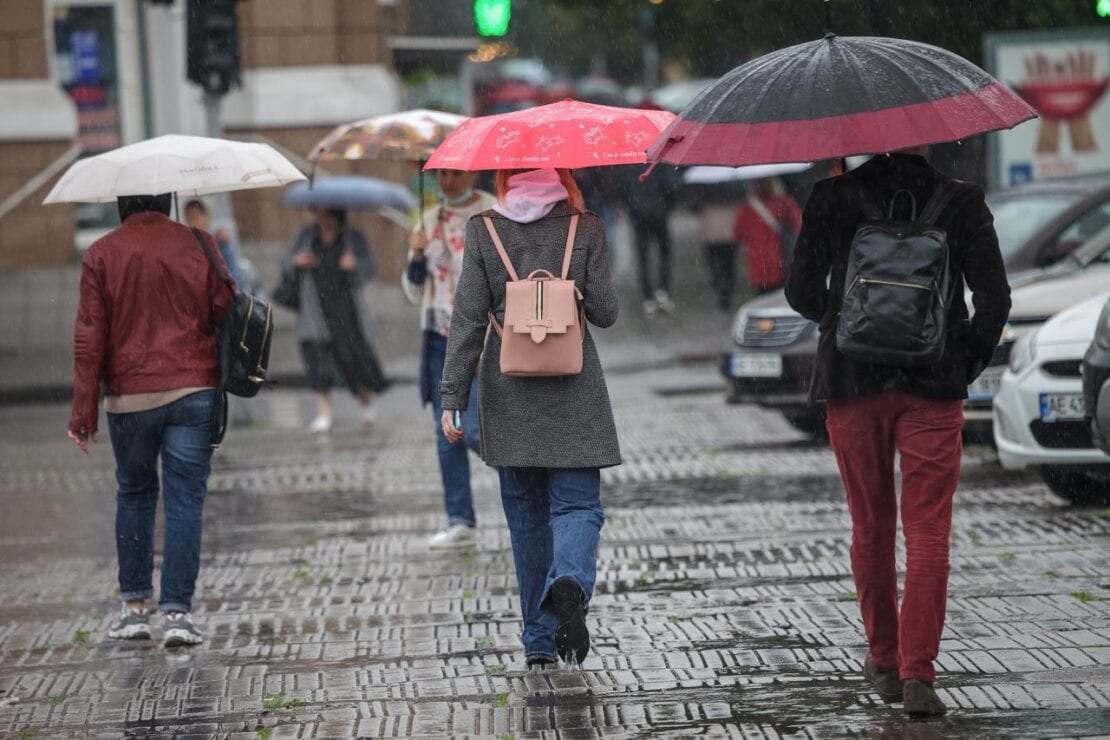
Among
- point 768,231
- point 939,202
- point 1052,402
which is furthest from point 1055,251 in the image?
point 939,202

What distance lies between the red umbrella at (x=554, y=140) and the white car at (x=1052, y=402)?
11.4 feet

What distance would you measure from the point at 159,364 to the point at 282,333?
1436 cm

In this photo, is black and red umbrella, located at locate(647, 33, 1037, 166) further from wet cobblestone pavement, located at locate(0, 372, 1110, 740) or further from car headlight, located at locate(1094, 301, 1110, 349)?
car headlight, located at locate(1094, 301, 1110, 349)

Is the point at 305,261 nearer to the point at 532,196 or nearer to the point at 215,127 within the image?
the point at 215,127

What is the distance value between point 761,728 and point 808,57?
2012 mm

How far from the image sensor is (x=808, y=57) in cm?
586

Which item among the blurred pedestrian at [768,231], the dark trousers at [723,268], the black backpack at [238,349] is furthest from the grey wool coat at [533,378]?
the dark trousers at [723,268]

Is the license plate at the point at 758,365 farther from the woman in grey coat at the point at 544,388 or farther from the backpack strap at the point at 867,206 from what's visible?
the backpack strap at the point at 867,206

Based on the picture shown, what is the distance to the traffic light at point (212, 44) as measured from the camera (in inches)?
606

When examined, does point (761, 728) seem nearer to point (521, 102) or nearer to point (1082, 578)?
point (1082, 578)

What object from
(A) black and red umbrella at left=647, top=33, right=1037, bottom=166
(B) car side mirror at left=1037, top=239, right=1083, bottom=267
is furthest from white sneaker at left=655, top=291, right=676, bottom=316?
(A) black and red umbrella at left=647, top=33, right=1037, bottom=166

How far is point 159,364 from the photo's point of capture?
24.2 ft

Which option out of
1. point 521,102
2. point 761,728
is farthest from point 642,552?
point 521,102

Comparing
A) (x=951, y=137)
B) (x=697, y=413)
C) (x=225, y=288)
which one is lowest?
(x=697, y=413)
